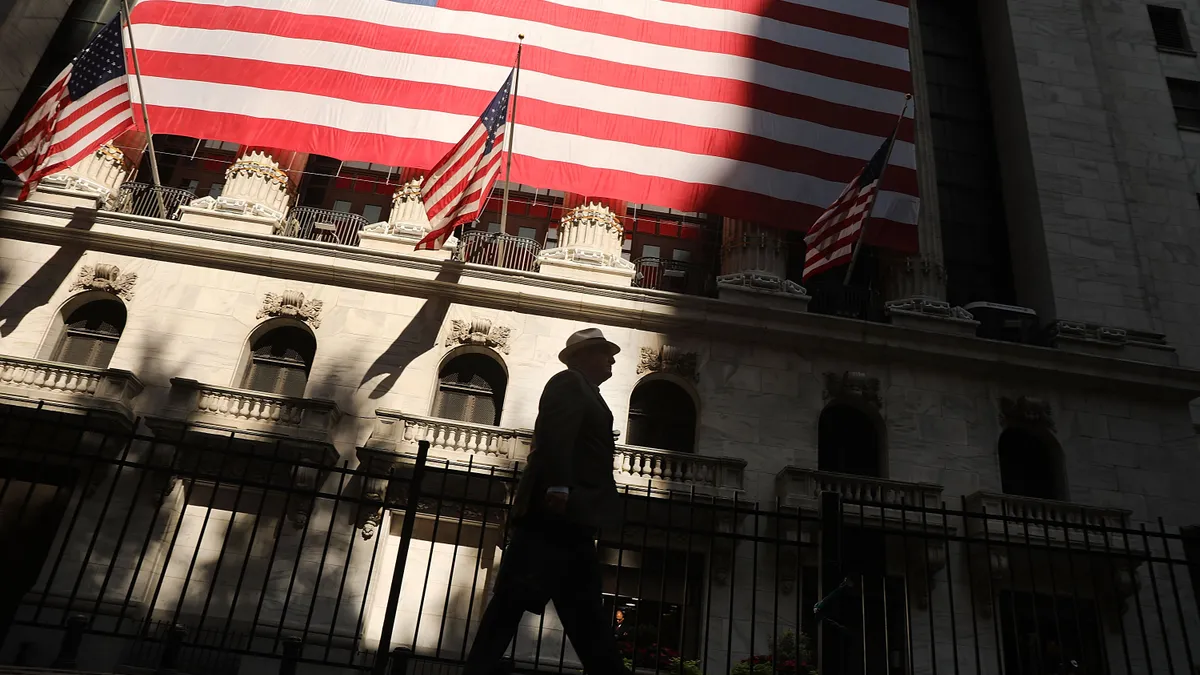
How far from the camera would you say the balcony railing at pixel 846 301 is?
822 inches

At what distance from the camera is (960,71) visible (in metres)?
26.9

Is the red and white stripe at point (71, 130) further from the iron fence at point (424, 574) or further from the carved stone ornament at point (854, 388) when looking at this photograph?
the carved stone ornament at point (854, 388)

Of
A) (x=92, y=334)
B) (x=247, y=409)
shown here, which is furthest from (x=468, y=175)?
(x=92, y=334)

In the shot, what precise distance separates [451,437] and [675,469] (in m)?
4.55

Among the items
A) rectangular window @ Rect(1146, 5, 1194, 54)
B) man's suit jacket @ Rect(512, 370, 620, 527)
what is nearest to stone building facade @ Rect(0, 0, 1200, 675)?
rectangular window @ Rect(1146, 5, 1194, 54)

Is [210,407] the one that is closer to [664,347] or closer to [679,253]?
[664,347]

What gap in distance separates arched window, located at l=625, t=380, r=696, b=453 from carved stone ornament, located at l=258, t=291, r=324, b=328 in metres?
7.37

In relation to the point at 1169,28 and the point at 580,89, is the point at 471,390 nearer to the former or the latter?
the point at 580,89

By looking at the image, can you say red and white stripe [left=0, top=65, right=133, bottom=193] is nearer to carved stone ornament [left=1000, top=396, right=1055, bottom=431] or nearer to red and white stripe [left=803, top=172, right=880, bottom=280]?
red and white stripe [left=803, top=172, right=880, bottom=280]

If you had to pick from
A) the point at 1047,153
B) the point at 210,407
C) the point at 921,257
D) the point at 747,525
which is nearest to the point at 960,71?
the point at 1047,153

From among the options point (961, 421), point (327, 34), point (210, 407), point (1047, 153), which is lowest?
point (210, 407)

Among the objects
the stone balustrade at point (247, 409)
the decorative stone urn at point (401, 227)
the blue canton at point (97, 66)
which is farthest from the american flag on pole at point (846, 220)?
the blue canton at point (97, 66)

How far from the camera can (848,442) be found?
18969mm

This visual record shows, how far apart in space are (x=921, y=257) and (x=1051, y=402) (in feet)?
15.0
